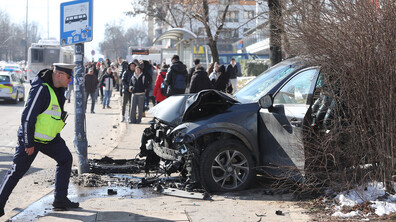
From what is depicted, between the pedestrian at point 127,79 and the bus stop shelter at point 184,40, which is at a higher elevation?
the bus stop shelter at point 184,40

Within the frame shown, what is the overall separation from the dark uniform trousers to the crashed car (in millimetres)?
1502

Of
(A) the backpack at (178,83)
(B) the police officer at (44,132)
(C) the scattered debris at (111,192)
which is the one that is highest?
(A) the backpack at (178,83)

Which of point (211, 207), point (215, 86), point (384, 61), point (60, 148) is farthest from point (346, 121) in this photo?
point (215, 86)

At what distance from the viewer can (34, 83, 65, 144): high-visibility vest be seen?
6211 mm

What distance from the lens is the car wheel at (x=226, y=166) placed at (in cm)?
722

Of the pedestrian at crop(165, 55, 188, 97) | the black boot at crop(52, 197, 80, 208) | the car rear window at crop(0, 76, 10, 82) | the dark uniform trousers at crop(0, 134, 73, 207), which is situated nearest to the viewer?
the dark uniform trousers at crop(0, 134, 73, 207)

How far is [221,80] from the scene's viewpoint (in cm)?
1633

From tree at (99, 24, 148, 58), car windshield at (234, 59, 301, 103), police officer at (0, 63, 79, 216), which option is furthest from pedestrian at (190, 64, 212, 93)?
tree at (99, 24, 148, 58)

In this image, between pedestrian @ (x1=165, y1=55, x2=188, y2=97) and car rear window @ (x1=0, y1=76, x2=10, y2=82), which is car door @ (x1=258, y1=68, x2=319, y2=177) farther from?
car rear window @ (x1=0, y1=76, x2=10, y2=82)

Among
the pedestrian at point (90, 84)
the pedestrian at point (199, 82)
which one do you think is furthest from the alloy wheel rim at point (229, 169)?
the pedestrian at point (90, 84)

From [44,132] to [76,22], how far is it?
296 cm

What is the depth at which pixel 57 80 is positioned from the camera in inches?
253

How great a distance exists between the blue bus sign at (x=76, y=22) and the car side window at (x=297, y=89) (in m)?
3.13

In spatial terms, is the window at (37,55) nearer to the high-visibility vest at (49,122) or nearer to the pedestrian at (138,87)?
the pedestrian at (138,87)
